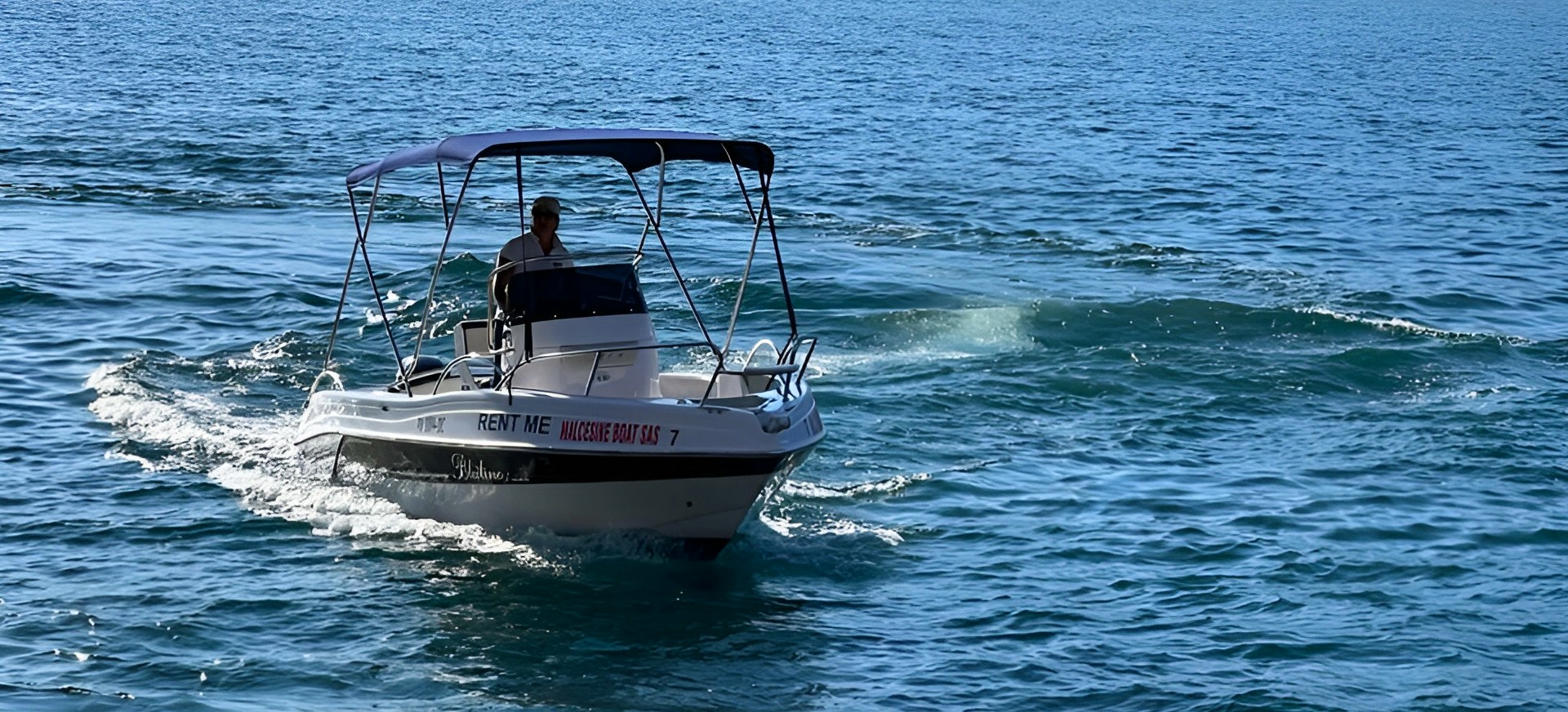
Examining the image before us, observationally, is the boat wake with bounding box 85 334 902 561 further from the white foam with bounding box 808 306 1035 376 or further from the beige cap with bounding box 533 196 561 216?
the white foam with bounding box 808 306 1035 376

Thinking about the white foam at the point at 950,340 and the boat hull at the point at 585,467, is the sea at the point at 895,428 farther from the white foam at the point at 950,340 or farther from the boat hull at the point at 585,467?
the boat hull at the point at 585,467

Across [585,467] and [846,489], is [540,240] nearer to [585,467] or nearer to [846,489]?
[585,467]

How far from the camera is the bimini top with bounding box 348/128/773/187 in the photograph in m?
13.0

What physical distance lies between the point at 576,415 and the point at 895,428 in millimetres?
5023

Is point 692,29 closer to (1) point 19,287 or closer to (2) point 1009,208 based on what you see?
(2) point 1009,208

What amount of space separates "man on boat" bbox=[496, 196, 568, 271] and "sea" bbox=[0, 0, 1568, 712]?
2.11 m

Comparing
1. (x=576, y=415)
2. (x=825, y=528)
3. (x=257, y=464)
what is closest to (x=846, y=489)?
(x=825, y=528)

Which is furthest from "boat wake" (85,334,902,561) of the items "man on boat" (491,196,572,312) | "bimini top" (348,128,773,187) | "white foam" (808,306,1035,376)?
"white foam" (808,306,1035,376)

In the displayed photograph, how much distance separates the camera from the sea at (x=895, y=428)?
460 inches

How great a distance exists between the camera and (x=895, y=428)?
56.1ft

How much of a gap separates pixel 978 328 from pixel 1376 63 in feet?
159

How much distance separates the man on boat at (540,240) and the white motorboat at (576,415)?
0.67ft

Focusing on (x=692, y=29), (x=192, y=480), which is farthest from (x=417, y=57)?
(x=192, y=480)

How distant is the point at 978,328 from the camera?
21.1m
